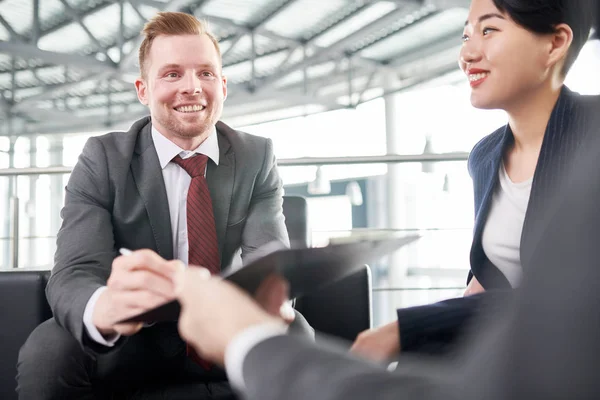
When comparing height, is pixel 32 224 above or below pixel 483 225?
above

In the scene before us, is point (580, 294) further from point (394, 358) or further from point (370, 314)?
point (370, 314)

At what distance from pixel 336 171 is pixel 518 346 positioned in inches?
433

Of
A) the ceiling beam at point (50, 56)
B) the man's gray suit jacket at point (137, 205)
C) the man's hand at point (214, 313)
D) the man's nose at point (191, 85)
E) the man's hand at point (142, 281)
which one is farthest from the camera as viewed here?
the ceiling beam at point (50, 56)

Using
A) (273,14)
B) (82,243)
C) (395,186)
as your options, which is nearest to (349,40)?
(273,14)

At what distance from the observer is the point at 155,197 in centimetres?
151

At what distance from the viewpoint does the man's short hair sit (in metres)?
1.62

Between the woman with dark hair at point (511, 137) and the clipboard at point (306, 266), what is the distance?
17 centimetres

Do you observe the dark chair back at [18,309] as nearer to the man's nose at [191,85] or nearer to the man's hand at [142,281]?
the man's nose at [191,85]

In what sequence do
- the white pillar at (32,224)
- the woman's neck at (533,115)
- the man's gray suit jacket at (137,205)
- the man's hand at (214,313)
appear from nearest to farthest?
the man's hand at (214,313)
the woman's neck at (533,115)
the man's gray suit jacket at (137,205)
the white pillar at (32,224)

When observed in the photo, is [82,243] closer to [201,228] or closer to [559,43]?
[201,228]

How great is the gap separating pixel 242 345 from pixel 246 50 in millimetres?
10641

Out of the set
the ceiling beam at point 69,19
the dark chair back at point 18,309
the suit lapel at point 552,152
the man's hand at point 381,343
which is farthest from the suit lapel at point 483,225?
the ceiling beam at point 69,19

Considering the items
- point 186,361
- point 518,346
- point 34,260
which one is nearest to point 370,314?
point 186,361

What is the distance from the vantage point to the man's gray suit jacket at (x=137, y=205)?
136cm
